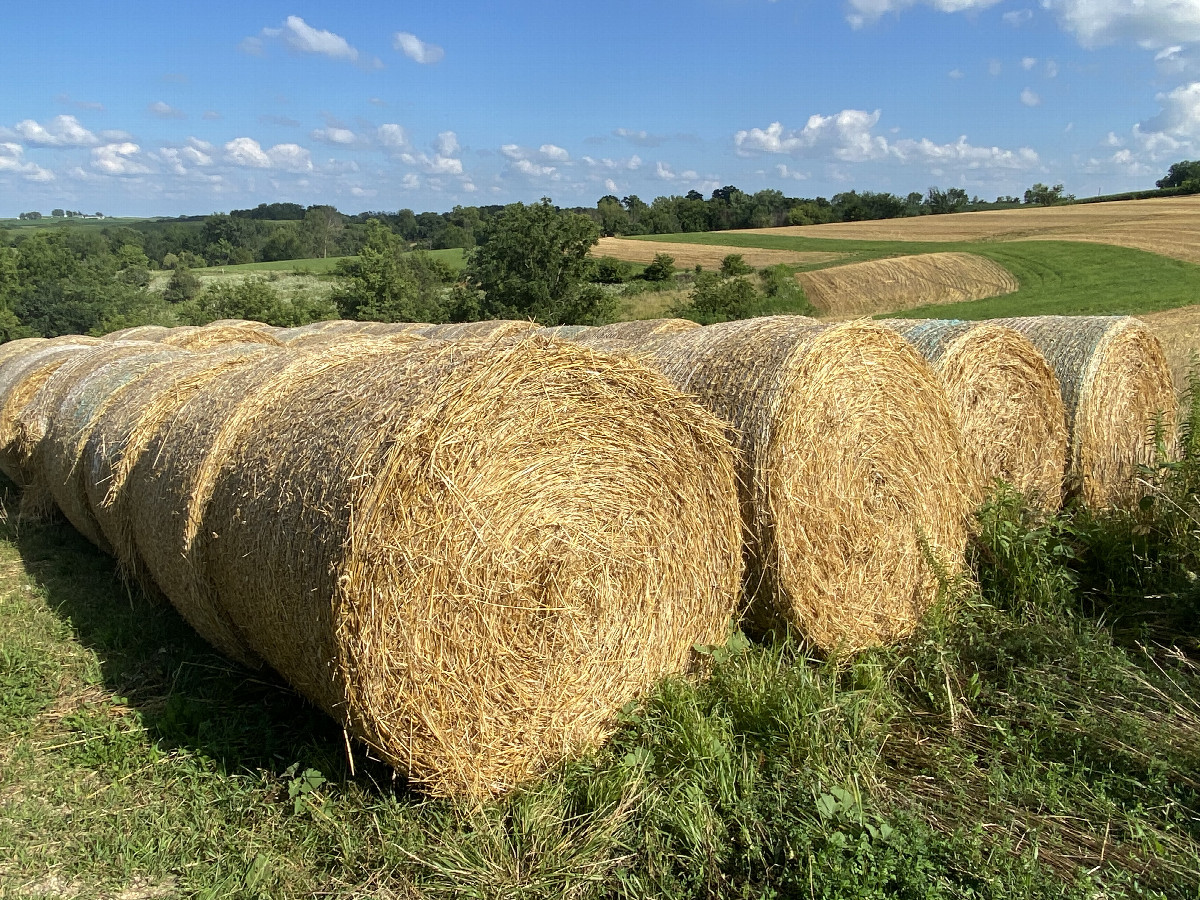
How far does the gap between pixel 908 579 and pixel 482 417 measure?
10.4 ft

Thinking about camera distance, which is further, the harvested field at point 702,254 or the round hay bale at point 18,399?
the harvested field at point 702,254

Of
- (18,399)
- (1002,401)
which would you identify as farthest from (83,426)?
(1002,401)

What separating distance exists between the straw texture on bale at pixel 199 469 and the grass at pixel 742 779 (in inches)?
21.7

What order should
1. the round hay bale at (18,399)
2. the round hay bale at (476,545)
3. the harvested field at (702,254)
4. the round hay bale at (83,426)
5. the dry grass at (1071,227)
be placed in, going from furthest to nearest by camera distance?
the harvested field at (702,254) < the dry grass at (1071,227) < the round hay bale at (18,399) < the round hay bale at (83,426) < the round hay bale at (476,545)

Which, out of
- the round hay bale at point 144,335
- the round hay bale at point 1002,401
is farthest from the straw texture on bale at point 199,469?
the round hay bale at point 144,335

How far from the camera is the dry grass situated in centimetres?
4331

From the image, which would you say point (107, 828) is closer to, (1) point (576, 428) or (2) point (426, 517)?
(2) point (426, 517)

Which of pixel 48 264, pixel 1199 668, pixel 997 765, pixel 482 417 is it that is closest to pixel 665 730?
pixel 997 765

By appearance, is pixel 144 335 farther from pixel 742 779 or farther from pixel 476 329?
pixel 742 779

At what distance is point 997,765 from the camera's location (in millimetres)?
3697

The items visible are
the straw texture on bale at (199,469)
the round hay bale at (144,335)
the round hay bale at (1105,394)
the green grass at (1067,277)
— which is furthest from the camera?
the green grass at (1067,277)

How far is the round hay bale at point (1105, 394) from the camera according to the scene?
6.48m

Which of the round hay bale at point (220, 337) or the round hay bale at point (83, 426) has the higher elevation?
the round hay bale at point (220, 337)

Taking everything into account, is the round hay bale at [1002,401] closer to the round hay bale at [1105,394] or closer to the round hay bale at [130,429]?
the round hay bale at [1105,394]
